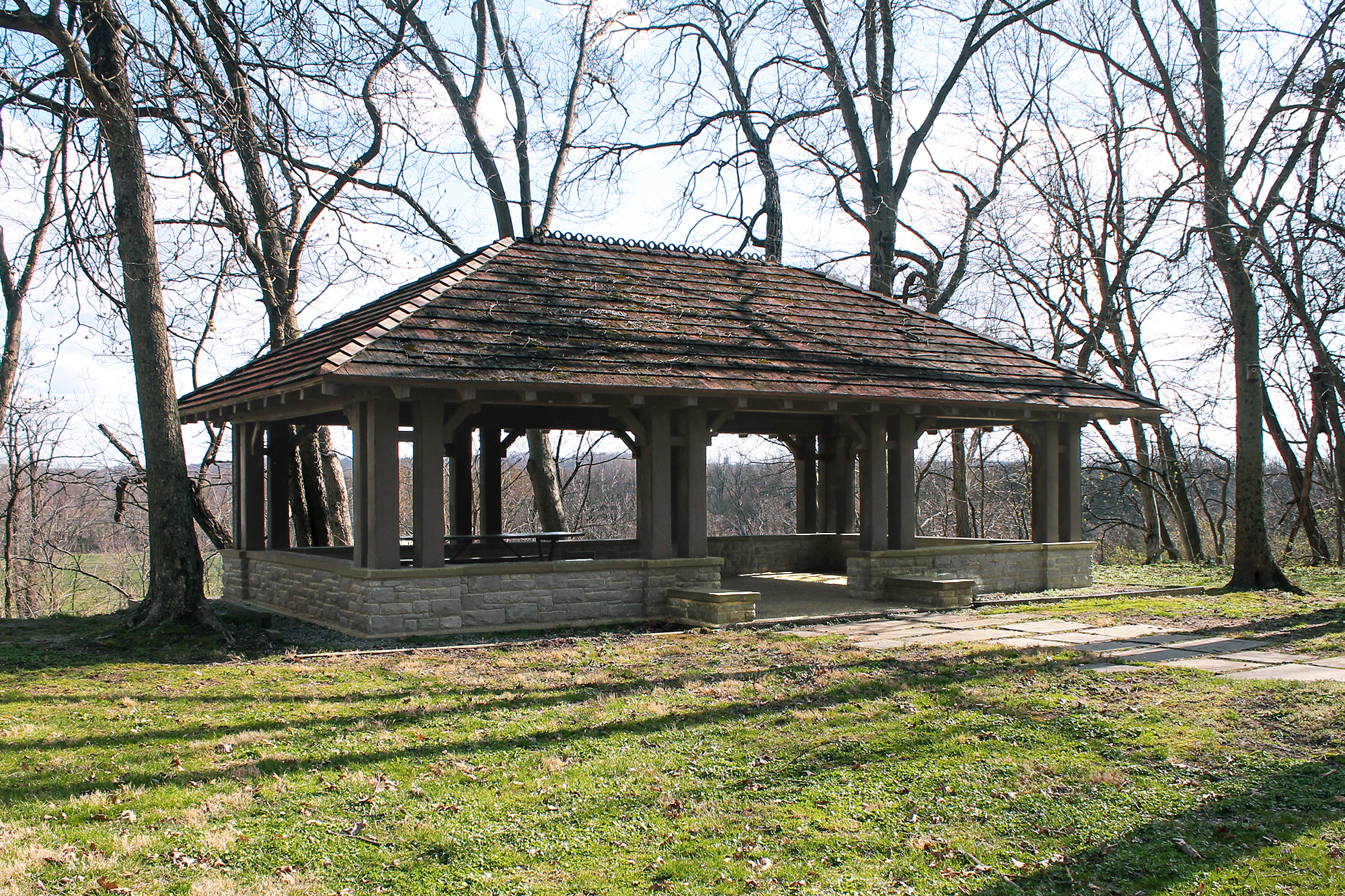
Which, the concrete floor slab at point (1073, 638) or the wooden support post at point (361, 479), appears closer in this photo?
the concrete floor slab at point (1073, 638)

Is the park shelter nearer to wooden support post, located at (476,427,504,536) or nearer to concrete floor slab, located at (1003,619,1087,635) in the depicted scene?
wooden support post, located at (476,427,504,536)

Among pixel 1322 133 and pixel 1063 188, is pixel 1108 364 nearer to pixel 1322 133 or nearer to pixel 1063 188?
pixel 1063 188

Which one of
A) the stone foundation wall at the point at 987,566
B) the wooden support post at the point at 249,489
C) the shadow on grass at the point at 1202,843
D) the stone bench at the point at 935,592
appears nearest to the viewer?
the shadow on grass at the point at 1202,843

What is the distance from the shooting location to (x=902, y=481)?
12.8m

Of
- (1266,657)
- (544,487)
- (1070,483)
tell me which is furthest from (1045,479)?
(544,487)

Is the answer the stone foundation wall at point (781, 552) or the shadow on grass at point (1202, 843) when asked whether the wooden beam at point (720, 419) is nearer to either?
the stone foundation wall at point (781, 552)

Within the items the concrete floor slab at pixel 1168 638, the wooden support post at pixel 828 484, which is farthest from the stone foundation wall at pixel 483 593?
the wooden support post at pixel 828 484

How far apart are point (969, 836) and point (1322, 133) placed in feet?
46.2

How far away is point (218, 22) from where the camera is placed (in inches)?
392

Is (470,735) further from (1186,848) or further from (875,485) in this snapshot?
(875,485)

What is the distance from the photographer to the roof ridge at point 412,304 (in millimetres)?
9516

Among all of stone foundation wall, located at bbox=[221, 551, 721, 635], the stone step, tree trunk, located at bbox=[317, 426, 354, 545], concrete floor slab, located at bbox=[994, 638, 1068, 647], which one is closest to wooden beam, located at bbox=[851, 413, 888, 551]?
stone foundation wall, located at bbox=[221, 551, 721, 635]

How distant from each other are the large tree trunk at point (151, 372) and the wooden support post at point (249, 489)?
262cm

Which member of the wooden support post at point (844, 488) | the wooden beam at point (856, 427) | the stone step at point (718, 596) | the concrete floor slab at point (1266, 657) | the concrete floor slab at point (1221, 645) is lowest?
the concrete floor slab at point (1221, 645)
